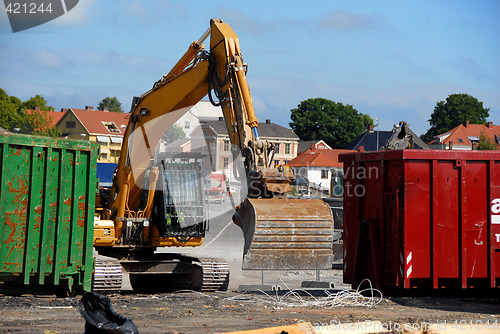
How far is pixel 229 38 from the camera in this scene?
42.4 ft

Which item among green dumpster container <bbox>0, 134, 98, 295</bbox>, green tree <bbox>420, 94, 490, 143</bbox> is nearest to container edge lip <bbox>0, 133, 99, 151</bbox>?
green dumpster container <bbox>0, 134, 98, 295</bbox>

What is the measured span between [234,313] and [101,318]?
3.23 meters

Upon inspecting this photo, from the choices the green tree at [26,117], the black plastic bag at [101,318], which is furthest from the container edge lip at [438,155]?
the green tree at [26,117]

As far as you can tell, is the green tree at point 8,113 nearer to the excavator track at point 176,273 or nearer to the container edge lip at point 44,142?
the excavator track at point 176,273

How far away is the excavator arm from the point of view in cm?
1132

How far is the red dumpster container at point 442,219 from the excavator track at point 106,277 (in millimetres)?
5357

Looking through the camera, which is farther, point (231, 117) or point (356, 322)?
point (231, 117)

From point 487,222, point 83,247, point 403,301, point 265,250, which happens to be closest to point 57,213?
point 83,247

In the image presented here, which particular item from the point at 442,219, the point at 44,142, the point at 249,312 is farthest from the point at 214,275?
the point at 44,142

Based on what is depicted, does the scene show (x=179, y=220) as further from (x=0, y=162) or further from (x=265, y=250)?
(x=0, y=162)

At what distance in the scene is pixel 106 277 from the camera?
Answer: 44.1ft

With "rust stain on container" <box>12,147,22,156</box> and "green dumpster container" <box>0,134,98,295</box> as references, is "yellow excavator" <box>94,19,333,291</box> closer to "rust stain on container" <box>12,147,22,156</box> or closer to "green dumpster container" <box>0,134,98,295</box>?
"green dumpster container" <box>0,134,98,295</box>

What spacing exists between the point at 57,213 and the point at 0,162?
109 centimetres

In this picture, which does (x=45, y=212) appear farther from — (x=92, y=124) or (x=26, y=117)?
(x=92, y=124)
